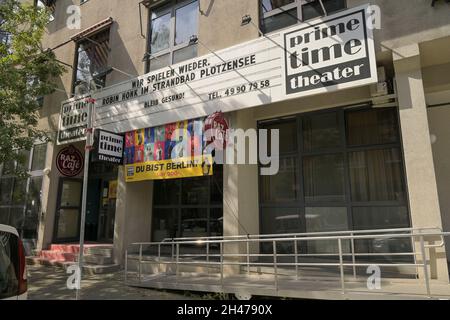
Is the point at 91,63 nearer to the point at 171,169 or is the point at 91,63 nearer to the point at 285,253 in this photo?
the point at 171,169

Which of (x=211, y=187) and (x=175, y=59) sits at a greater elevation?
(x=175, y=59)

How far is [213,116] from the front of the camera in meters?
7.70

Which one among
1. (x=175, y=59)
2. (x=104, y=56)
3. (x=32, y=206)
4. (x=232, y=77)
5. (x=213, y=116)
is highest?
(x=104, y=56)

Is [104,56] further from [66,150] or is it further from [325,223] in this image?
[325,223]

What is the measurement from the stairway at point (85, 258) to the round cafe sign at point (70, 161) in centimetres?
257

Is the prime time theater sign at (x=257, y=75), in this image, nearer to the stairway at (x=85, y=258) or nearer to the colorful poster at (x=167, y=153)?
the colorful poster at (x=167, y=153)

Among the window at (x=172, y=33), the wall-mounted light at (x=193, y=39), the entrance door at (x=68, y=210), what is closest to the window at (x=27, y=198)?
the entrance door at (x=68, y=210)

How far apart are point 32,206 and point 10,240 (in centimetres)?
998

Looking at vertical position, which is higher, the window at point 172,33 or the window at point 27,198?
the window at point 172,33

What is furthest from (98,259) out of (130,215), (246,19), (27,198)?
(246,19)

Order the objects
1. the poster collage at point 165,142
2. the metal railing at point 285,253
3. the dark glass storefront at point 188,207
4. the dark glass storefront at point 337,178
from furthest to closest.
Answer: the dark glass storefront at point 188,207, the poster collage at point 165,142, the dark glass storefront at point 337,178, the metal railing at point 285,253

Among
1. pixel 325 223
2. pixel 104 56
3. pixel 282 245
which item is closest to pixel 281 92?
pixel 325 223

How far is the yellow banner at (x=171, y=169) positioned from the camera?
7963 millimetres
